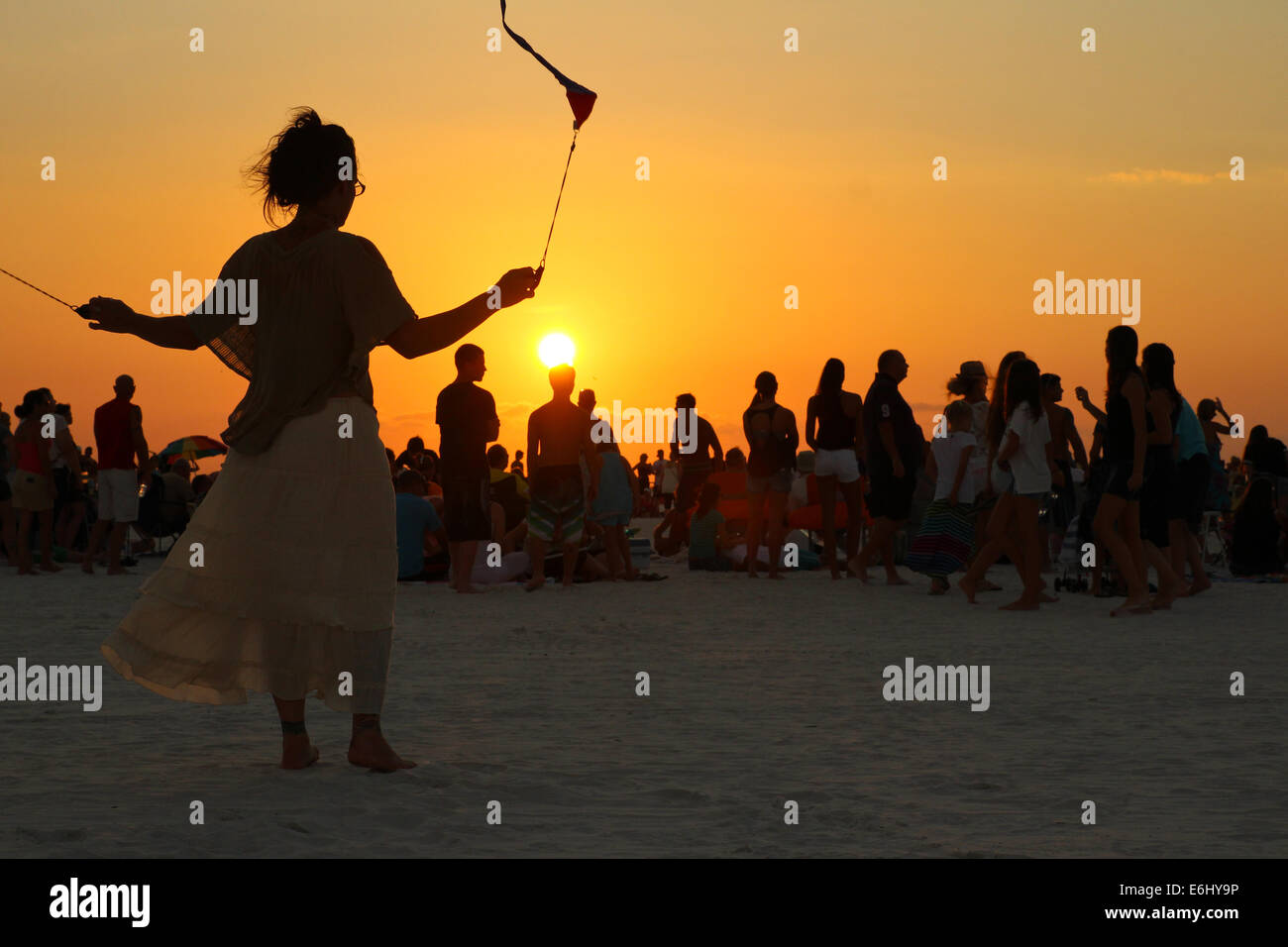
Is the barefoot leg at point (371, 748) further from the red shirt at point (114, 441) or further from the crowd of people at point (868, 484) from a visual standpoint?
the red shirt at point (114, 441)

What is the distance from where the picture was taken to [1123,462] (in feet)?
38.2

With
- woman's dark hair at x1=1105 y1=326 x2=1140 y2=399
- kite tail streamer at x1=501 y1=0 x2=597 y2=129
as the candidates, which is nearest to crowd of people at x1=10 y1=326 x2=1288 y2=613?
woman's dark hair at x1=1105 y1=326 x2=1140 y2=399

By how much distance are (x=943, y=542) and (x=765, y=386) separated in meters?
3.79

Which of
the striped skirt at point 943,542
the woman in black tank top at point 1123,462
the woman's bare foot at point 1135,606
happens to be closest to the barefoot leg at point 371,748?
the woman in black tank top at point 1123,462

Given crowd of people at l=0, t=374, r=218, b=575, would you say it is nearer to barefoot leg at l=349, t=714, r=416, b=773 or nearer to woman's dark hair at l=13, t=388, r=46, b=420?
woman's dark hair at l=13, t=388, r=46, b=420

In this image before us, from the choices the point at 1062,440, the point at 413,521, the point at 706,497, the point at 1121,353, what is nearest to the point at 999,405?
the point at 1121,353

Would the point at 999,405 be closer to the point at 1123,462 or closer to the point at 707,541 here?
the point at 1123,462

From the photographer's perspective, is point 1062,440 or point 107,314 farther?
point 1062,440

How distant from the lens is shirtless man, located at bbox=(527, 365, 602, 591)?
1414 centimetres

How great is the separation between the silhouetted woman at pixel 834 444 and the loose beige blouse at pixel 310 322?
10.5 meters

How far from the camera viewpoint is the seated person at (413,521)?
15.1 meters

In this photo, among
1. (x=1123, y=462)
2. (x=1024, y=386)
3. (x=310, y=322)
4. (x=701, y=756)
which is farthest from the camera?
(x=1024, y=386)
